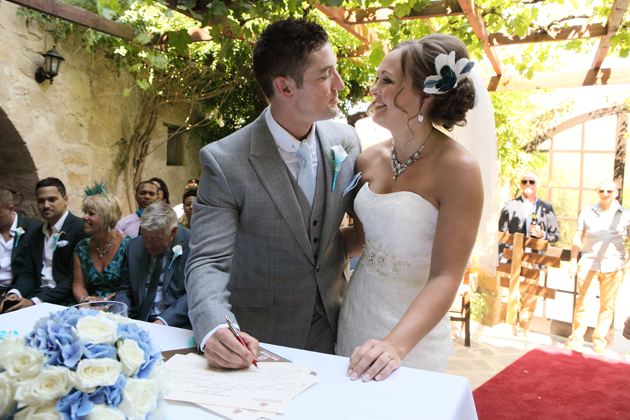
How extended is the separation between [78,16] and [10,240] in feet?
7.03

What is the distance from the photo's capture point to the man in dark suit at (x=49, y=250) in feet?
12.7

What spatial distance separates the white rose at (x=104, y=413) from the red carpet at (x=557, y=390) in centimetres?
360

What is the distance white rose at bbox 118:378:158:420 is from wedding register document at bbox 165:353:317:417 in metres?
0.28

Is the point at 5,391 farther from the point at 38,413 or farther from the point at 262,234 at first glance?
→ the point at 262,234

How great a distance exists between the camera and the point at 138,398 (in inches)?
33.4

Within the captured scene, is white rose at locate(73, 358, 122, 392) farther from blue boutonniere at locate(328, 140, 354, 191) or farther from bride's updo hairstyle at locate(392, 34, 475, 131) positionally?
bride's updo hairstyle at locate(392, 34, 475, 131)

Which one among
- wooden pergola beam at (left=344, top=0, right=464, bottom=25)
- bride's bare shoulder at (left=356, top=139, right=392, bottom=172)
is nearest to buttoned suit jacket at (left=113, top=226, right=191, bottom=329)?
bride's bare shoulder at (left=356, top=139, right=392, bottom=172)

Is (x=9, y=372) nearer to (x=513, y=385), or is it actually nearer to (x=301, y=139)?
(x=301, y=139)

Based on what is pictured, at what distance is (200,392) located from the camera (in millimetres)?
1188

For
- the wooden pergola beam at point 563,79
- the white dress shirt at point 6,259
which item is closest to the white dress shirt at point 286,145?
the white dress shirt at point 6,259

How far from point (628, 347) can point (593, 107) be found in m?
4.48

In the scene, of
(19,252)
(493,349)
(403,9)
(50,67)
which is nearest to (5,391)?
(403,9)

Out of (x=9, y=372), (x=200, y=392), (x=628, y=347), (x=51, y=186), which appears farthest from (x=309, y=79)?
(x=628, y=347)

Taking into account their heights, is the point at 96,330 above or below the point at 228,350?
above
